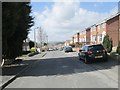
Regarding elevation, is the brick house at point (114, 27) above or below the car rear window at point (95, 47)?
above

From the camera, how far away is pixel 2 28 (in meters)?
21.8

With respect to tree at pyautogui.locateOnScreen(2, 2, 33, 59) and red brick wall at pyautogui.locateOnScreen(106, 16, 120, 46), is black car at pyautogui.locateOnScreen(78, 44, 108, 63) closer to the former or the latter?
tree at pyautogui.locateOnScreen(2, 2, 33, 59)

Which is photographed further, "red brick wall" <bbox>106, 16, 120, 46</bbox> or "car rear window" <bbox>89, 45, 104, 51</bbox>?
"red brick wall" <bbox>106, 16, 120, 46</bbox>

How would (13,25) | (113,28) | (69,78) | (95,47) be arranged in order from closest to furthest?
(69,78) → (13,25) → (95,47) → (113,28)

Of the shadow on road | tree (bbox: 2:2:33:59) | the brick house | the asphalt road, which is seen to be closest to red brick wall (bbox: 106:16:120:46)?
the brick house

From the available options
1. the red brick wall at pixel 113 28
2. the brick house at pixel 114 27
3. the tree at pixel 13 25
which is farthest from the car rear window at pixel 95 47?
the red brick wall at pixel 113 28

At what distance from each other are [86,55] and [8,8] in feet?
32.5

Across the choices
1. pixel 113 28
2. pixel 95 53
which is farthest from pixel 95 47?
pixel 113 28

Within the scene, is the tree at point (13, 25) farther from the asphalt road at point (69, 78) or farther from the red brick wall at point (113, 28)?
the red brick wall at point (113, 28)

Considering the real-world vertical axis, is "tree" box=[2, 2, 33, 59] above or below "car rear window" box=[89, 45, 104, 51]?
above

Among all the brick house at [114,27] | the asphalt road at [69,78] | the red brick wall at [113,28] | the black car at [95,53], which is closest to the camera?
the asphalt road at [69,78]

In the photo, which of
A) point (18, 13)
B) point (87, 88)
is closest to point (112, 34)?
point (18, 13)

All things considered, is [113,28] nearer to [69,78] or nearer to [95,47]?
[95,47]

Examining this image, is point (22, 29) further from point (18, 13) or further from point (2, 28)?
point (2, 28)
